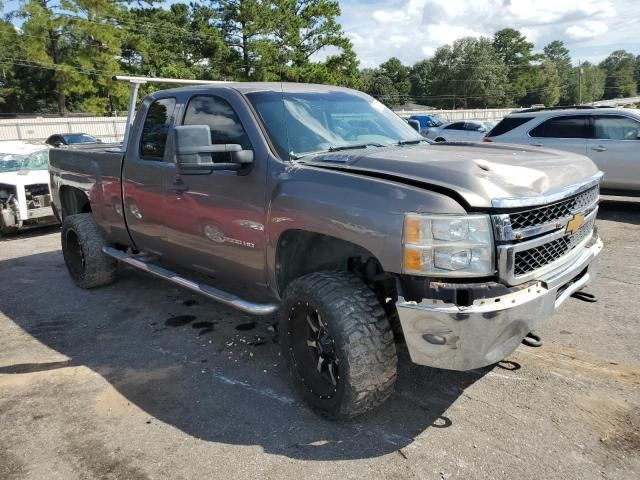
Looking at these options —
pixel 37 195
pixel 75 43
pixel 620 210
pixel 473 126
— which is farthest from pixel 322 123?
pixel 75 43

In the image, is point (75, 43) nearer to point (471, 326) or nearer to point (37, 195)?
point (37, 195)

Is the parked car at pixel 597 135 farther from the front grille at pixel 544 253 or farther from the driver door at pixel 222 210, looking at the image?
the driver door at pixel 222 210

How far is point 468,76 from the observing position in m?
95.2

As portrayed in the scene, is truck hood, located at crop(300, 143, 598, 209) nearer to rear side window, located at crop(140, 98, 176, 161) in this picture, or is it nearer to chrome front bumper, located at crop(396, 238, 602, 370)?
chrome front bumper, located at crop(396, 238, 602, 370)

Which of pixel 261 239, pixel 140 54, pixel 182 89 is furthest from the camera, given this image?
pixel 140 54

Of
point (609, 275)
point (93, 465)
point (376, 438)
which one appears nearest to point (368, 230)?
point (376, 438)

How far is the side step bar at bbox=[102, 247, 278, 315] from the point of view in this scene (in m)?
3.43

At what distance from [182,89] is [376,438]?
122 inches

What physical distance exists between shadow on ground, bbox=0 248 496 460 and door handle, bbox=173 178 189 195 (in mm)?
1245

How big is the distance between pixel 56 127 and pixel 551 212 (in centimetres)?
3365

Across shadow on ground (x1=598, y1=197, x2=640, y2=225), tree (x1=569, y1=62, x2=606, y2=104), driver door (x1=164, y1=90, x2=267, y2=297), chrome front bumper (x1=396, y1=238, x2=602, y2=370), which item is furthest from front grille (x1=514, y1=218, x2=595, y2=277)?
tree (x1=569, y1=62, x2=606, y2=104)

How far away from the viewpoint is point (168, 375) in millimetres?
3736

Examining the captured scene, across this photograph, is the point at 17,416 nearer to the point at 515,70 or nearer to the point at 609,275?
the point at 609,275

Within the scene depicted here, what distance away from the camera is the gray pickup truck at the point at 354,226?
2.50 meters
